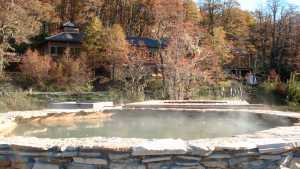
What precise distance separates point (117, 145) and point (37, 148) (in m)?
0.92

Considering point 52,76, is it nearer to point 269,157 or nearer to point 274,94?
point 274,94

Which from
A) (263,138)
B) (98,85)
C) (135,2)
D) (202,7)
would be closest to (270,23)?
(202,7)

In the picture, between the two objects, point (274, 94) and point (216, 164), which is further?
point (274, 94)

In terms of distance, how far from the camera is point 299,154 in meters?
5.04

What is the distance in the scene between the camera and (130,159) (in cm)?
449

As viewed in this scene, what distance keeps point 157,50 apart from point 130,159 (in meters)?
21.0

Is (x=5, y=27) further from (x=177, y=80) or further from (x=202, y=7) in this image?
(x=202, y=7)

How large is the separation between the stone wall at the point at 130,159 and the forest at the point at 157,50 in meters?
11.8

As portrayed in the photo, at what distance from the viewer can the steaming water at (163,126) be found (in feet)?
23.9

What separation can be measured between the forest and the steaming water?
6.65 metres

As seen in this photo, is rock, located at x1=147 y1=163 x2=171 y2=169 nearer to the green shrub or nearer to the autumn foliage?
the green shrub

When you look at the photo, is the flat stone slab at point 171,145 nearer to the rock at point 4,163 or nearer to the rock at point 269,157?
the rock at point 269,157

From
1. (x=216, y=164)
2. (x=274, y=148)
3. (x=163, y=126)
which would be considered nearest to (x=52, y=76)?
(x=163, y=126)

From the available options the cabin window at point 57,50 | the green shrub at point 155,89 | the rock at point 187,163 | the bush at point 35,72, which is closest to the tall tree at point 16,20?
the bush at point 35,72
